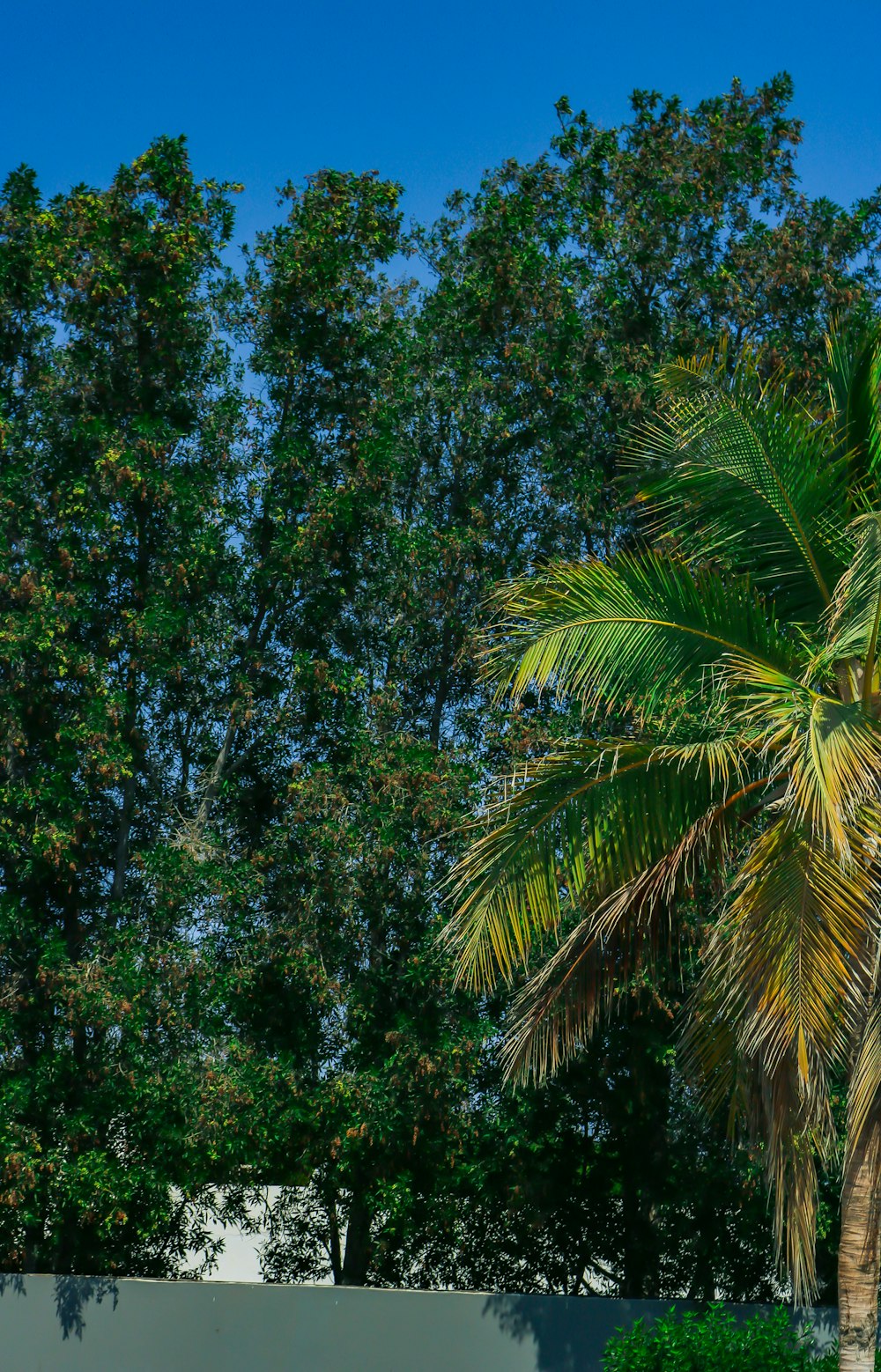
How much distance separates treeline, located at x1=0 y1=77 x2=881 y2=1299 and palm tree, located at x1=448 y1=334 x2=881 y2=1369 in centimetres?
357

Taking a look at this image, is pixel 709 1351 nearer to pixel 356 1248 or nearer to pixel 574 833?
pixel 574 833

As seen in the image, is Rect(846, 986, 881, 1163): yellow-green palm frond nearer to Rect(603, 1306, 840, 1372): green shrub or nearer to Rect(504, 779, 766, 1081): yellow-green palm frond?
Rect(504, 779, 766, 1081): yellow-green palm frond

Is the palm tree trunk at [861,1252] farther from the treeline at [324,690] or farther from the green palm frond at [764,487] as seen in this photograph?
the treeline at [324,690]

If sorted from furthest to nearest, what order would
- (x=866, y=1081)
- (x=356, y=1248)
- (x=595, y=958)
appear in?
(x=356, y=1248), (x=595, y=958), (x=866, y=1081)

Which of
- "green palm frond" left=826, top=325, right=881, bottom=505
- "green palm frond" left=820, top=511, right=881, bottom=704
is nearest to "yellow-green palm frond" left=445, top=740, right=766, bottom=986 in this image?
"green palm frond" left=820, top=511, right=881, bottom=704

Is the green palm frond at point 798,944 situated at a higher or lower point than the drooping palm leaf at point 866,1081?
higher

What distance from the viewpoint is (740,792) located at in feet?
28.3

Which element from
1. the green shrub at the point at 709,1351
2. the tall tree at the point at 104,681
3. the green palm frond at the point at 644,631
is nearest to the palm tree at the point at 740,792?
the green palm frond at the point at 644,631

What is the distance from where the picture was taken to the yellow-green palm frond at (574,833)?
8.74 meters

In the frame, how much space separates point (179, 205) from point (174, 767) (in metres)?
5.92

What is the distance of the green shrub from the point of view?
30.8 ft

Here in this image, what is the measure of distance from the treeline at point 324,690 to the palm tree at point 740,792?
357 cm

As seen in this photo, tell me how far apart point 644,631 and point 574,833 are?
1.32 metres

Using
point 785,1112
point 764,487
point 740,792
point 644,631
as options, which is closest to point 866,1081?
point 785,1112
